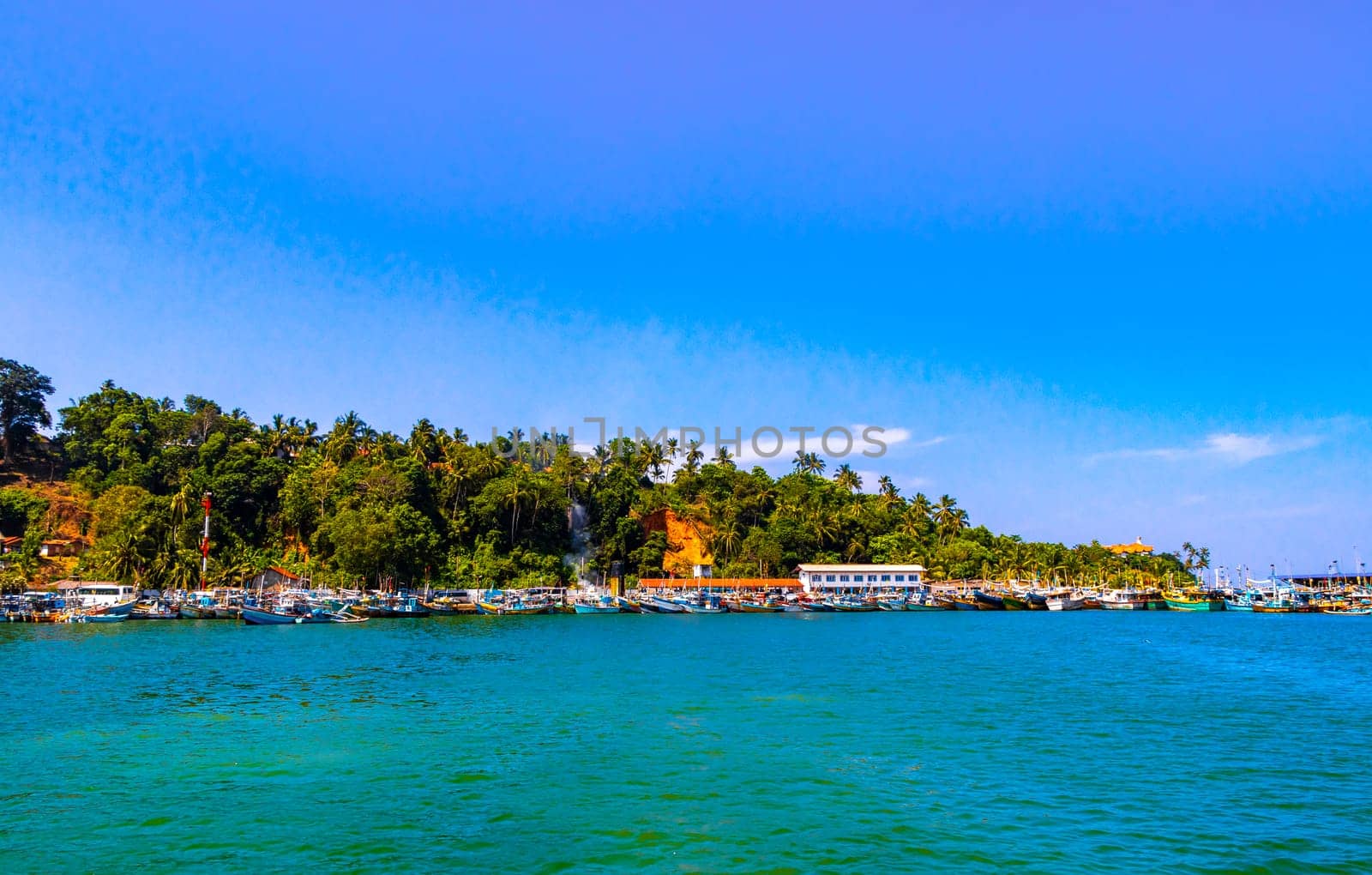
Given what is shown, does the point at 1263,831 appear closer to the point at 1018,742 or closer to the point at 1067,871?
the point at 1067,871

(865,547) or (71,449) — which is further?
(865,547)

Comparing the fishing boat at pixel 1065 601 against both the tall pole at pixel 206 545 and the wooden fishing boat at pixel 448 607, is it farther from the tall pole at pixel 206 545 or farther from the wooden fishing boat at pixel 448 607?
the tall pole at pixel 206 545

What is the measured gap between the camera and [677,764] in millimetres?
22156

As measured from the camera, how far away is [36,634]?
58.2 metres

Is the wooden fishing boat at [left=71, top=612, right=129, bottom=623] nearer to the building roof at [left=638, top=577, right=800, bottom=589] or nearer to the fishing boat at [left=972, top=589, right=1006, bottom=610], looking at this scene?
the building roof at [left=638, top=577, right=800, bottom=589]

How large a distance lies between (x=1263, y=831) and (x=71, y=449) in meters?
111

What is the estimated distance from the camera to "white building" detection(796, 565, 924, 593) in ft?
370

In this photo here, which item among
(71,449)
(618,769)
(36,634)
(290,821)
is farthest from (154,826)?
(71,449)

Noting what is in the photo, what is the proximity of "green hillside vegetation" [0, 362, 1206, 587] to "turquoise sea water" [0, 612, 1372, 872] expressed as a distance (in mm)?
41039

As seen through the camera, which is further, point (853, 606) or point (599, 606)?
point (853, 606)

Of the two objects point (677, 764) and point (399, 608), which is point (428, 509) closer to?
point (399, 608)

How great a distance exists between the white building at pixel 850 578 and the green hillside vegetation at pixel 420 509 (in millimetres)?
5419

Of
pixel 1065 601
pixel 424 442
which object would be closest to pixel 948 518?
pixel 1065 601

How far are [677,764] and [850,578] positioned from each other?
309 ft
